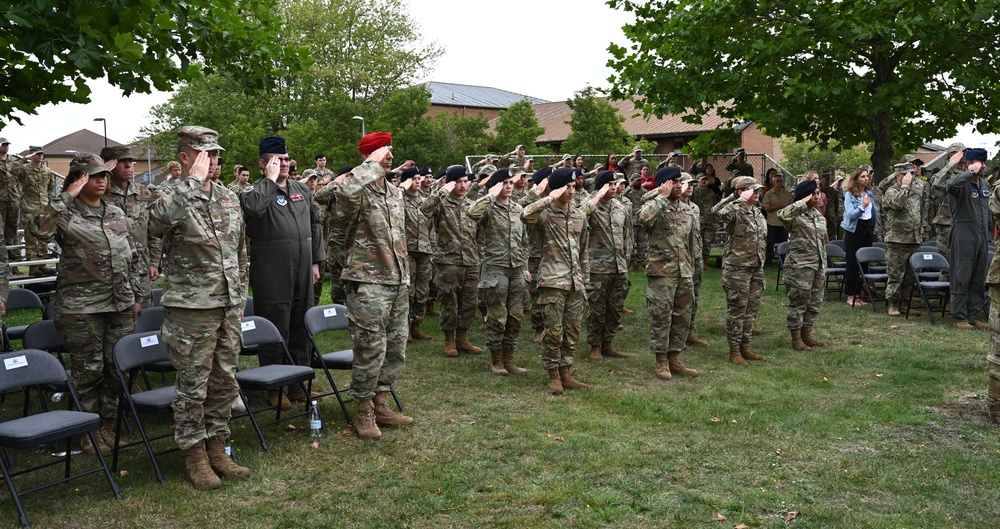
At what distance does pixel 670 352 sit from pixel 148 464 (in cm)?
518

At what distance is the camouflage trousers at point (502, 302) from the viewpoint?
855cm

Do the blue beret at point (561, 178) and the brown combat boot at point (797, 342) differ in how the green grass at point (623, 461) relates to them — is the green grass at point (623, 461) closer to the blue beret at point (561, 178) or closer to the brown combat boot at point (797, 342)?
the brown combat boot at point (797, 342)

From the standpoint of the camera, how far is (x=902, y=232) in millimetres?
11578

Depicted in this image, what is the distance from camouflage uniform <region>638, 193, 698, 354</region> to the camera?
845cm

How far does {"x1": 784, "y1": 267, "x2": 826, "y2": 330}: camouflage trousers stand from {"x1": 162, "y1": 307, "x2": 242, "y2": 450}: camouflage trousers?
691cm

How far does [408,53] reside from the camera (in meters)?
45.0

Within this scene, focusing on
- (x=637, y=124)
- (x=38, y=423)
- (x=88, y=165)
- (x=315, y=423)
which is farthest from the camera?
(x=637, y=124)

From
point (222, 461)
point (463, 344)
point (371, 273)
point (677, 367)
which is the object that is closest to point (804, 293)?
point (677, 367)

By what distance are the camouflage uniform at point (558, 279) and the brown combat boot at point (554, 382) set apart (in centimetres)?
4

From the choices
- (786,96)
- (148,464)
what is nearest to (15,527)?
(148,464)

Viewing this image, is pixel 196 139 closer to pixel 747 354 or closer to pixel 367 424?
pixel 367 424

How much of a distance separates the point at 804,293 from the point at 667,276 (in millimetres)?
2320

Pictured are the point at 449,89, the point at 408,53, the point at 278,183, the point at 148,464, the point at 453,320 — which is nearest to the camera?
Result: the point at 148,464

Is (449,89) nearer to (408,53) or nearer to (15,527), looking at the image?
(408,53)
